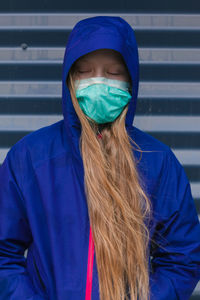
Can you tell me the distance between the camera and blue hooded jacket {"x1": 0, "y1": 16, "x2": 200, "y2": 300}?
6.28 ft

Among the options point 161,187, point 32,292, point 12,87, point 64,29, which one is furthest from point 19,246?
point 64,29

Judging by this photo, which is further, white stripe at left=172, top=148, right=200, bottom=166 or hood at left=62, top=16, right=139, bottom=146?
white stripe at left=172, top=148, right=200, bottom=166

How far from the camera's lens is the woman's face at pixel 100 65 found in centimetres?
205

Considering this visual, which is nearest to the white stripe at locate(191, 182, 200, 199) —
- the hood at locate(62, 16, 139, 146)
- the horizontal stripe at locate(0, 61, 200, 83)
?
the horizontal stripe at locate(0, 61, 200, 83)

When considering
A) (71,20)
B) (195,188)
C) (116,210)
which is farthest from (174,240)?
(71,20)

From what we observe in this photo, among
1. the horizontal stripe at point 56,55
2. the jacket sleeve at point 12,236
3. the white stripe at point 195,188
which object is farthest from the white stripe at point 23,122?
the jacket sleeve at point 12,236

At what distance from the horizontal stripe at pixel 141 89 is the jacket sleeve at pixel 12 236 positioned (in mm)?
1121

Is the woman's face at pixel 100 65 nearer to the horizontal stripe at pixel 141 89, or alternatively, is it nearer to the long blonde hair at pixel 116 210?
the long blonde hair at pixel 116 210

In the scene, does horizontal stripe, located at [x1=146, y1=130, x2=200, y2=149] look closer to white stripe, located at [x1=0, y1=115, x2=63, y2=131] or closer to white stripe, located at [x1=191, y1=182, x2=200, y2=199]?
white stripe, located at [x1=191, y1=182, x2=200, y2=199]

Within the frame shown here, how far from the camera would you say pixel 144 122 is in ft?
10.1

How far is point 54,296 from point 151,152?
0.72m

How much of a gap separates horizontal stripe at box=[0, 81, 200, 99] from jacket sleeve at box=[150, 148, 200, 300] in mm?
1085

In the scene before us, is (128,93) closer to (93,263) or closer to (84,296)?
(93,263)

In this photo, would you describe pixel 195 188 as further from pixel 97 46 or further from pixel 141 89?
pixel 97 46
